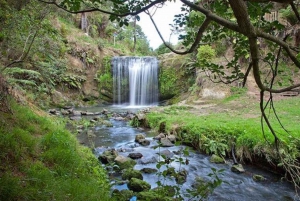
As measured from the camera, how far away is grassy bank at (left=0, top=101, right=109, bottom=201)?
2.80m

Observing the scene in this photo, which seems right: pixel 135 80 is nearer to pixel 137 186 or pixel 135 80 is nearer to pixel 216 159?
pixel 216 159

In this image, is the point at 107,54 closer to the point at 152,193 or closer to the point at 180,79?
the point at 180,79

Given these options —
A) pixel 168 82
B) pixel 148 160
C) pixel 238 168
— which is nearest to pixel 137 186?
pixel 148 160

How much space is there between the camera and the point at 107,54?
22062 millimetres

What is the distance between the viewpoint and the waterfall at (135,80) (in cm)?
2023

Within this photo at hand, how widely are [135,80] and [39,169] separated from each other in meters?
17.4

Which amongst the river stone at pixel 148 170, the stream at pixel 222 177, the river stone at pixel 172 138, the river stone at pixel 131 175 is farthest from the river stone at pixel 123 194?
the river stone at pixel 172 138

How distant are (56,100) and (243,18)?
16170mm

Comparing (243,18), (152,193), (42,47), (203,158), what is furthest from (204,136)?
(42,47)

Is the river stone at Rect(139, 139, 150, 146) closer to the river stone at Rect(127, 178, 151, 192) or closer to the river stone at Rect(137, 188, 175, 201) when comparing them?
the river stone at Rect(127, 178, 151, 192)

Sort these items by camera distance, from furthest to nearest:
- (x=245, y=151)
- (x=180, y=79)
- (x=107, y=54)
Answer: (x=107, y=54), (x=180, y=79), (x=245, y=151)

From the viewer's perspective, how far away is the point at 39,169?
3512mm

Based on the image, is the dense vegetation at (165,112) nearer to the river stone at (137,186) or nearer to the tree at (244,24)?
the tree at (244,24)

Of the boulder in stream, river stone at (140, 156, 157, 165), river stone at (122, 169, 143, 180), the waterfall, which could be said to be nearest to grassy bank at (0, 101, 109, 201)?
river stone at (122, 169, 143, 180)
